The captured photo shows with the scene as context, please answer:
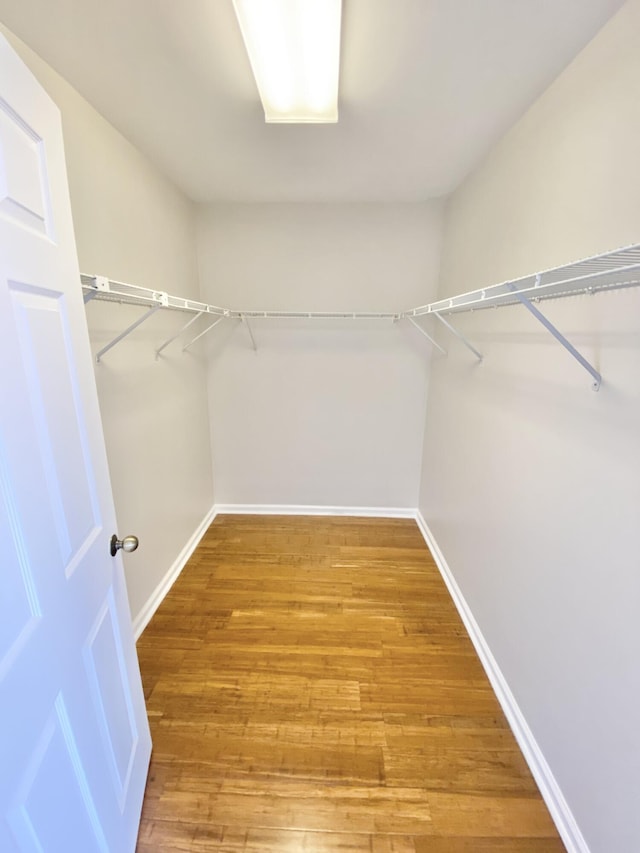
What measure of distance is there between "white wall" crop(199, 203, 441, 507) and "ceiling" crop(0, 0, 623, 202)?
57 cm

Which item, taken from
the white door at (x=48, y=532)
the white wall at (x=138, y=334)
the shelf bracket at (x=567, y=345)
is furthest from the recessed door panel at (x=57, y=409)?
the shelf bracket at (x=567, y=345)

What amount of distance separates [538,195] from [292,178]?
129 centimetres

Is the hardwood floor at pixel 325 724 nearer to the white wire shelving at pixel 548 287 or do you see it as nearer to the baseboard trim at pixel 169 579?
the baseboard trim at pixel 169 579

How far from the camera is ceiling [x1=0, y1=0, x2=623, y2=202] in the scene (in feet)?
3.32

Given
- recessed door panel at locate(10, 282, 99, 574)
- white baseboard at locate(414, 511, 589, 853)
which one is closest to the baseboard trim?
recessed door panel at locate(10, 282, 99, 574)

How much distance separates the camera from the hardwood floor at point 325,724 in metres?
1.18

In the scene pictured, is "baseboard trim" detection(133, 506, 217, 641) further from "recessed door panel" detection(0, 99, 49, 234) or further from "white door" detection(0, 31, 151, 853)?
"recessed door panel" detection(0, 99, 49, 234)

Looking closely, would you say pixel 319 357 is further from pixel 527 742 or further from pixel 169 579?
pixel 527 742

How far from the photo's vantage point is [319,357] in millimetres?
2768

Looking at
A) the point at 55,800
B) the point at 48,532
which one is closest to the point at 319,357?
the point at 48,532

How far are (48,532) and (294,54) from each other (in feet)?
4.84

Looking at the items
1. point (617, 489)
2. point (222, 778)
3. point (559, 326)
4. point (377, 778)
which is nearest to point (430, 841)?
point (377, 778)

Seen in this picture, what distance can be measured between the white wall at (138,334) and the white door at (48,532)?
669 mm

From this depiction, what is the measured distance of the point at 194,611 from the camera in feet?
6.77
